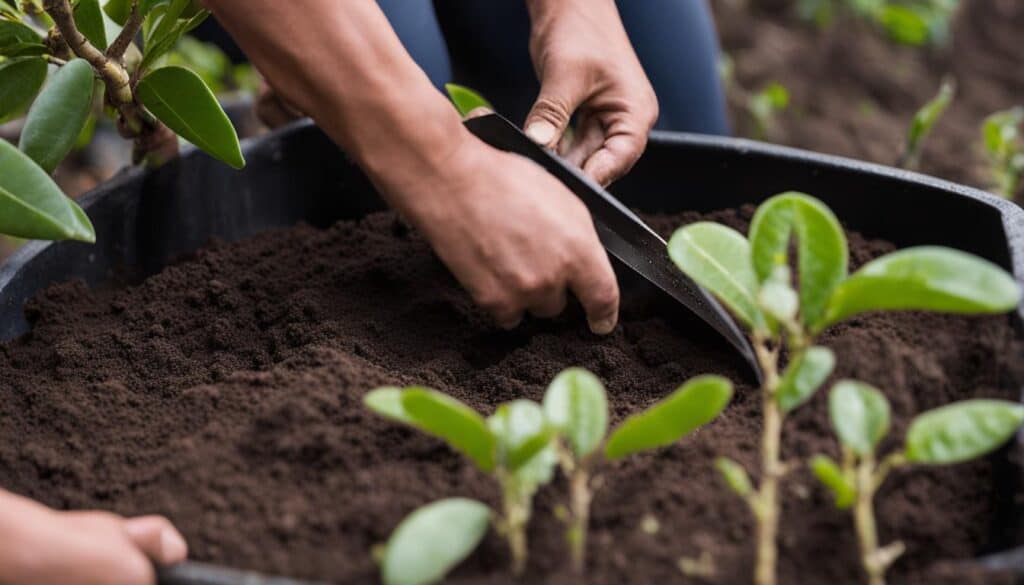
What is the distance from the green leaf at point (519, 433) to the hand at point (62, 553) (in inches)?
9.7

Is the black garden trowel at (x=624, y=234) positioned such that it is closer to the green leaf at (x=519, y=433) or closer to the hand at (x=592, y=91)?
the hand at (x=592, y=91)

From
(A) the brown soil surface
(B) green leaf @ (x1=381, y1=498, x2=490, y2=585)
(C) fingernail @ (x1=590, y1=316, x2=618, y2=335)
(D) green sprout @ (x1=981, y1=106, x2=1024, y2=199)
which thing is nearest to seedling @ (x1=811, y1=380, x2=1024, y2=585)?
(B) green leaf @ (x1=381, y1=498, x2=490, y2=585)

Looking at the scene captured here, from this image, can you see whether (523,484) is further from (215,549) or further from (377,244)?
(377,244)

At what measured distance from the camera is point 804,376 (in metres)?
0.71

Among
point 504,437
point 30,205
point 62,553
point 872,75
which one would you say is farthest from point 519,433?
point 872,75

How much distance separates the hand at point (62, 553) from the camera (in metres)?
0.69

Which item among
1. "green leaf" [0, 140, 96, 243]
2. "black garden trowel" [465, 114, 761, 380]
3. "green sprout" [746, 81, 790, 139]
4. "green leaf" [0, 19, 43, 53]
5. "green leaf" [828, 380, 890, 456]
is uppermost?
"green leaf" [0, 19, 43, 53]

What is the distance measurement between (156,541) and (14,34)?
623mm

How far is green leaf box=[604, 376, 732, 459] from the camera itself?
685mm

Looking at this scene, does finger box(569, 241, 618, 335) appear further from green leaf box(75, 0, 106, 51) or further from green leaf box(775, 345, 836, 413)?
green leaf box(75, 0, 106, 51)

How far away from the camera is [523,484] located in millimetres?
704

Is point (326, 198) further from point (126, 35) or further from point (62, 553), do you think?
point (62, 553)

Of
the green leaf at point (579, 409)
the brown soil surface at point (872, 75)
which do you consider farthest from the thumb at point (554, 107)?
the brown soil surface at point (872, 75)

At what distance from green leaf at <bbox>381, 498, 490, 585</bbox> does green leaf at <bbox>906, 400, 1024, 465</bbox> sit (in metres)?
0.28
